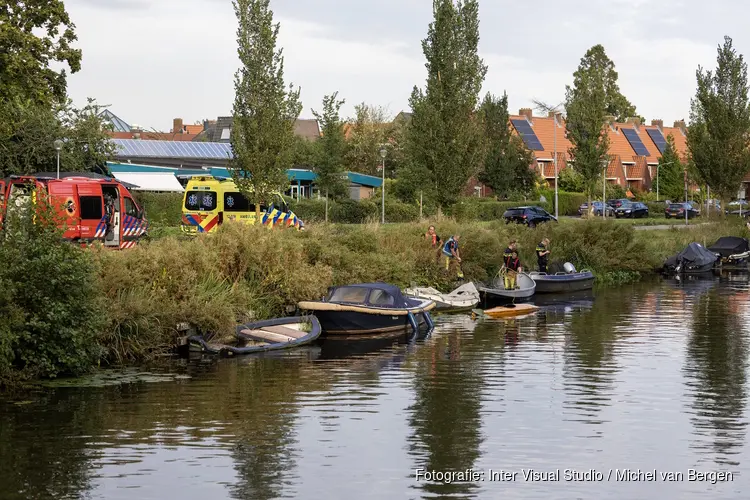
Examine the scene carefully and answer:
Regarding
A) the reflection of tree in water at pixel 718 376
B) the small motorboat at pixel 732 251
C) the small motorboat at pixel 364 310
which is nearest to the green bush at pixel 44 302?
the small motorboat at pixel 364 310

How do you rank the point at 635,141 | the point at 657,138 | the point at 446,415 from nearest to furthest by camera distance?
the point at 446,415
the point at 635,141
the point at 657,138

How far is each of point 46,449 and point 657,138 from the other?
11127 cm

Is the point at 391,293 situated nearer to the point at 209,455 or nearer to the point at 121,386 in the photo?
the point at 121,386

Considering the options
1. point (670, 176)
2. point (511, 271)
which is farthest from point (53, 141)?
point (670, 176)

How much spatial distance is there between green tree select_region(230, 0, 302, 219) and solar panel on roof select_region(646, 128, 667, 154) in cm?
8283

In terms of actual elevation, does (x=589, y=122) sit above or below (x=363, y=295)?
above

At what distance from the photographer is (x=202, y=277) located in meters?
28.5

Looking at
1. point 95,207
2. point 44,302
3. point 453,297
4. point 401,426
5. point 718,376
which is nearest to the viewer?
point 401,426

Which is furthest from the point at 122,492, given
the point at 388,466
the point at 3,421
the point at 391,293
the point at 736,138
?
the point at 736,138

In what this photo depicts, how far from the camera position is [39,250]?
22359 mm

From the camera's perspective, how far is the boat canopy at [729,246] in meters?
60.2

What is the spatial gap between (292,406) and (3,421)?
206 inches

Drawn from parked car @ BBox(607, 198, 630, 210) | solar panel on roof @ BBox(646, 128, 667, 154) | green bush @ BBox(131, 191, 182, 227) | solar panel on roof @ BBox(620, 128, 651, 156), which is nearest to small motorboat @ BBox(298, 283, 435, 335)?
green bush @ BBox(131, 191, 182, 227)

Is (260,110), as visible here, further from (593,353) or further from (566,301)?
(593,353)
